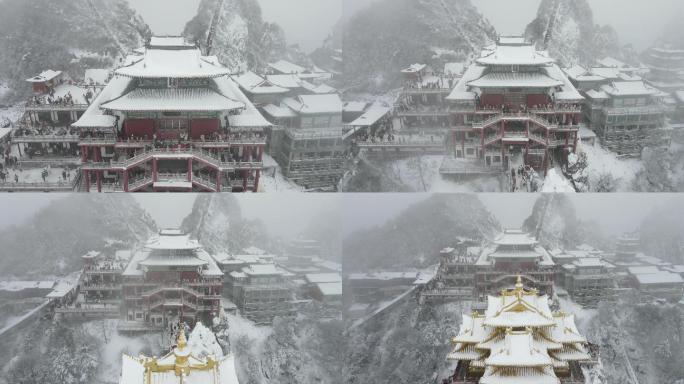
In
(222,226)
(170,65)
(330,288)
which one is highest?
(170,65)

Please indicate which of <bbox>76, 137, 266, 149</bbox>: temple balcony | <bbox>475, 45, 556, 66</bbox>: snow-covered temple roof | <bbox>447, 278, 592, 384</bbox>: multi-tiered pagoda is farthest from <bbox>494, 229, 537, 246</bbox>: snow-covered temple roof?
<bbox>76, 137, 266, 149</bbox>: temple balcony

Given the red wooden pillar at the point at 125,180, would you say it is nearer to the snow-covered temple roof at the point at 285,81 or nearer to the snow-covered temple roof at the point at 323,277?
the snow-covered temple roof at the point at 285,81

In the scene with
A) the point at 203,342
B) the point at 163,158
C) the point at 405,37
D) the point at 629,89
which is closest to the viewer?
the point at 163,158

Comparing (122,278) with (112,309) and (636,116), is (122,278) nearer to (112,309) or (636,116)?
(112,309)

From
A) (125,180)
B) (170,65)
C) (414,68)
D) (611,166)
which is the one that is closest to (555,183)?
(611,166)

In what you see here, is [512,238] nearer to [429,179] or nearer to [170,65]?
[429,179]

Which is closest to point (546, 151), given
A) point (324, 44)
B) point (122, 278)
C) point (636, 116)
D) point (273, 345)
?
point (636, 116)

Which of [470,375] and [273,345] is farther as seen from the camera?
[273,345]
